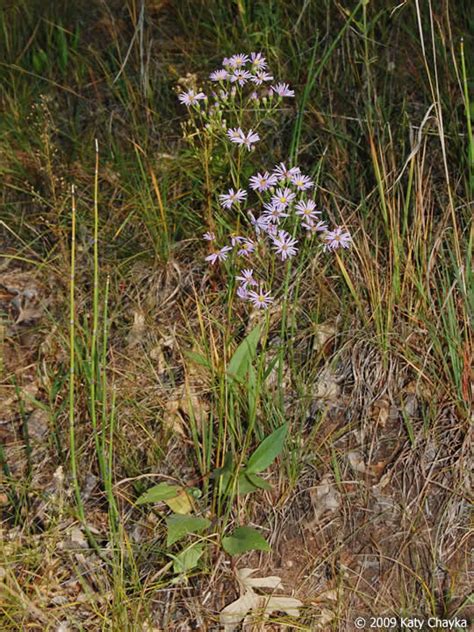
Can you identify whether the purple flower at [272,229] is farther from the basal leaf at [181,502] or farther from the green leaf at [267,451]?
the basal leaf at [181,502]

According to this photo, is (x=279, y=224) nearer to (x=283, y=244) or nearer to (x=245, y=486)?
(x=283, y=244)

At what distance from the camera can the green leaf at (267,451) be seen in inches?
83.7

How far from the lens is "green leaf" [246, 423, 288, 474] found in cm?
213

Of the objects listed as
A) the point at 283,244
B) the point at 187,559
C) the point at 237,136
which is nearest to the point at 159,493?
the point at 187,559

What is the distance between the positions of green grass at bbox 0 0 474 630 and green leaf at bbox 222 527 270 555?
5 centimetres

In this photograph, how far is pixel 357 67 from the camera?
2959mm

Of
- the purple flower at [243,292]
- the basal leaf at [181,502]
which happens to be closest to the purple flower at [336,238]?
the purple flower at [243,292]

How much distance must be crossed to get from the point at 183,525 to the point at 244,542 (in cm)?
16

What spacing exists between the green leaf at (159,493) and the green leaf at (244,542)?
6.9 inches

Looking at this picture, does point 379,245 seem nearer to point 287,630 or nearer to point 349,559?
point 349,559

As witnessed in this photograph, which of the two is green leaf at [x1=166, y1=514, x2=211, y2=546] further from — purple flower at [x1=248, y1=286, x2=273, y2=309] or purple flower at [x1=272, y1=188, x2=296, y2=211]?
purple flower at [x1=272, y1=188, x2=296, y2=211]

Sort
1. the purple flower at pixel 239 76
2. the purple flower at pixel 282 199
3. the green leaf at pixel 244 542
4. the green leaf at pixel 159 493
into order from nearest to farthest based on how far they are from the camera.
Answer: the green leaf at pixel 244 542 → the green leaf at pixel 159 493 → the purple flower at pixel 282 199 → the purple flower at pixel 239 76

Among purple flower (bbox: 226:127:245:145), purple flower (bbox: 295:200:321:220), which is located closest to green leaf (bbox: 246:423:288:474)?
purple flower (bbox: 295:200:321:220)

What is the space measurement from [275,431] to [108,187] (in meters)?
1.20
